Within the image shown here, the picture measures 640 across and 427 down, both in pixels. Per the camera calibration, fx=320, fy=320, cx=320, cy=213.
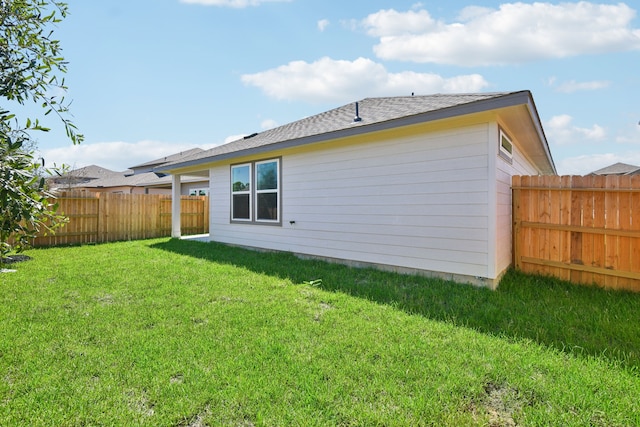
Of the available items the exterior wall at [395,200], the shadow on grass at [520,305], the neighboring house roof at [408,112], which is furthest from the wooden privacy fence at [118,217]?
the shadow on grass at [520,305]

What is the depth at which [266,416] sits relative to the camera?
204 centimetres

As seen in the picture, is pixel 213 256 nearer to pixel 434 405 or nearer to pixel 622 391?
pixel 434 405

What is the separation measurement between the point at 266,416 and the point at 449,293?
3259 millimetres

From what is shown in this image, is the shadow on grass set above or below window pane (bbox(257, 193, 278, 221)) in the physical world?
below

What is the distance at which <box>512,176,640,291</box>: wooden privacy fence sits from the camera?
4664 millimetres

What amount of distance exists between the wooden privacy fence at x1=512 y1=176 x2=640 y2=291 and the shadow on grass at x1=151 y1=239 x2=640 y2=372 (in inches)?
12.5

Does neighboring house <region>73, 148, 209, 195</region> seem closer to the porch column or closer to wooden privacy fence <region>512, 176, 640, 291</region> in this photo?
the porch column

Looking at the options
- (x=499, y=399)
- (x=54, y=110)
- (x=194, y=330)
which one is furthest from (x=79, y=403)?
(x=499, y=399)

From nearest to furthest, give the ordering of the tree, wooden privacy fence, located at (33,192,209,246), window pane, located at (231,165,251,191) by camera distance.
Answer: the tree → window pane, located at (231,165,251,191) → wooden privacy fence, located at (33,192,209,246)

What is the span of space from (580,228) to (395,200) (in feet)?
9.34

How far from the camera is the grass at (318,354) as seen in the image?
2.10 meters

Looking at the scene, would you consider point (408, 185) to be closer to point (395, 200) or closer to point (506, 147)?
point (395, 200)

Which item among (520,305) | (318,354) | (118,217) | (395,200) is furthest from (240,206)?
(520,305)

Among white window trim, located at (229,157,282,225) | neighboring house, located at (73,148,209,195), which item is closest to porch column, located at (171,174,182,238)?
white window trim, located at (229,157,282,225)
